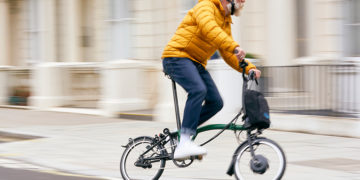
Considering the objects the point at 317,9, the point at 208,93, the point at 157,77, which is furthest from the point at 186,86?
the point at 157,77

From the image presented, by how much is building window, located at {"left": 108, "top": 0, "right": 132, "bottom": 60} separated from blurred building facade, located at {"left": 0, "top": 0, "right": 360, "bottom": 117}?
2 centimetres

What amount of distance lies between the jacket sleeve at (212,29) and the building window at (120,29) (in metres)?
10.7

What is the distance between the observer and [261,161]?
17.7 feet

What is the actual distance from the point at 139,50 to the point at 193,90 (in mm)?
10325

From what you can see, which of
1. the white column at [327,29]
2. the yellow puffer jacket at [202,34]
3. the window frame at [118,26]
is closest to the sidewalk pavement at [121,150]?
the yellow puffer jacket at [202,34]

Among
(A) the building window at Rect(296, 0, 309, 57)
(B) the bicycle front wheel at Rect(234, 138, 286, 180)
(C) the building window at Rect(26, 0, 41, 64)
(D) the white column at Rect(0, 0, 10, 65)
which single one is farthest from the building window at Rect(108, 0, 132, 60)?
(B) the bicycle front wheel at Rect(234, 138, 286, 180)

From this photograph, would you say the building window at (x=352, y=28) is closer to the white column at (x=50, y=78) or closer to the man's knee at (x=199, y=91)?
the man's knee at (x=199, y=91)

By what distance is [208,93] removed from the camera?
6035 mm

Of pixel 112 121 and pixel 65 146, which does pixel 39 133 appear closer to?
pixel 65 146

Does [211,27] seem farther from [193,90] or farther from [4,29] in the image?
[4,29]

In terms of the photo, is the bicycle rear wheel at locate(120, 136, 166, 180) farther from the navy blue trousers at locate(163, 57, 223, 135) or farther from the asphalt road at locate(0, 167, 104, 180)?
the asphalt road at locate(0, 167, 104, 180)

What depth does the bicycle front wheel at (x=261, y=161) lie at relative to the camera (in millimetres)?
5355

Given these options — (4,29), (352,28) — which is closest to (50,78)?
(4,29)

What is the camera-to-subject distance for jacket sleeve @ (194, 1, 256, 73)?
5516 millimetres
